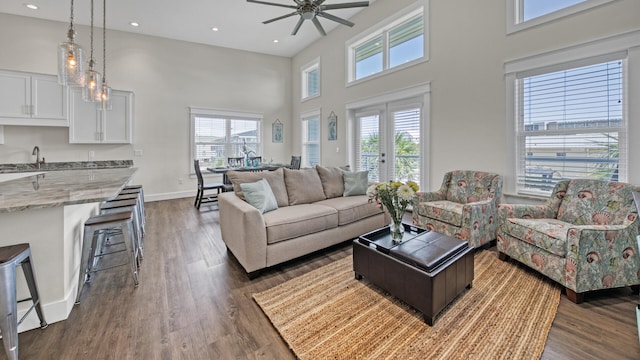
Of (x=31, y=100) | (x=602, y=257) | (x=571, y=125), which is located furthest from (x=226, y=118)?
(x=602, y=257)

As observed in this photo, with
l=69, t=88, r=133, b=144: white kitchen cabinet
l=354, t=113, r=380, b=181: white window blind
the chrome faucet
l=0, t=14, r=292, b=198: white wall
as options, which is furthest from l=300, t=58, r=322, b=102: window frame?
the chrome faucet

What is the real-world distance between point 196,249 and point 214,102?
4899mm

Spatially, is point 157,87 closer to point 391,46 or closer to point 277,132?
point 277,132

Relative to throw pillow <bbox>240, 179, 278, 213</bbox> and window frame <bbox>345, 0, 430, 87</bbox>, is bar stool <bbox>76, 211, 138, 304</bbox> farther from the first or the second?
window frame <bbox>345, 0, 430, 87</bbox>

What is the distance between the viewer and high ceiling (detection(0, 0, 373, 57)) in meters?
4.97

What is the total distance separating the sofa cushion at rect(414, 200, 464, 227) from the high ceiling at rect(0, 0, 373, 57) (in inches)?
161

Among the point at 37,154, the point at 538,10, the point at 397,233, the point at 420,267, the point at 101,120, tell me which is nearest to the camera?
the point at 420,267

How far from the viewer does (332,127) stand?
6594 mm

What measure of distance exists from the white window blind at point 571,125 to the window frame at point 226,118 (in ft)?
20.1

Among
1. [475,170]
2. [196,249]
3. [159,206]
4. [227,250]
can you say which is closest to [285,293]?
[227,250]

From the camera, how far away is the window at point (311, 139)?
729 cm

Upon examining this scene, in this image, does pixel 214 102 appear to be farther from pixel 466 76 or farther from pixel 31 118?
pixel 466 76

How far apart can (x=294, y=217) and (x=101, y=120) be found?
521 centimetres

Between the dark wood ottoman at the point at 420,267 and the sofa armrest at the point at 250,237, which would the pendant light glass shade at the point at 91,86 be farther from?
the dark wood ottoman at the point at 420,267
